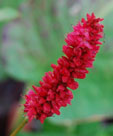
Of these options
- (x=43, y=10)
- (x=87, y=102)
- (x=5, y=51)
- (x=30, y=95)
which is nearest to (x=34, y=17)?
(x=43, y=10)

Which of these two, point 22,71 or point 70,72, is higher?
point 22,71

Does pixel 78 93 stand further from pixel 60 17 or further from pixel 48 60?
pixel 60 17

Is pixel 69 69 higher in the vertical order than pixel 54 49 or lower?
lower

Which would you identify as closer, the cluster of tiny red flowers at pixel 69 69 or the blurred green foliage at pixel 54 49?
the cluster of tiny red flowers at pixel 69 69

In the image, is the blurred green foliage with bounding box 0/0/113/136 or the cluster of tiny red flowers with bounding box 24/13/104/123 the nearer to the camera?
the cluster of tiny red flowers with bounding box 24/13/104/123

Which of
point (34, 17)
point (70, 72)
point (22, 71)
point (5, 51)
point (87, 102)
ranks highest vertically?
point (34, 17)
